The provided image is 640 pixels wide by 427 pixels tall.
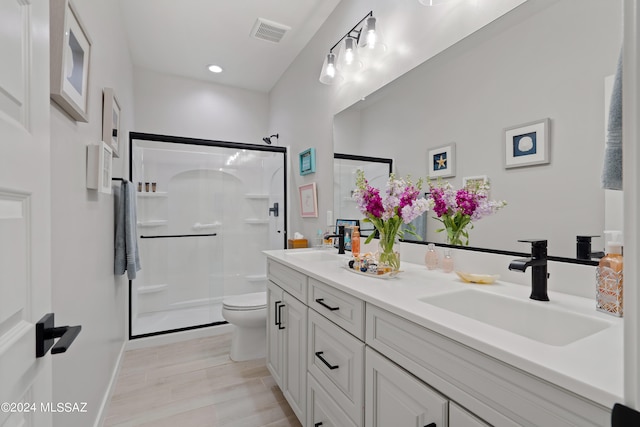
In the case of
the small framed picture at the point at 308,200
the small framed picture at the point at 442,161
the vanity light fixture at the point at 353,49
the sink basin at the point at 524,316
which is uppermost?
the vanity light fixture at the point at 353,49

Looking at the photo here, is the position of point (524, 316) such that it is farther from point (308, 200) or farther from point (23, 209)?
point (308, 200)

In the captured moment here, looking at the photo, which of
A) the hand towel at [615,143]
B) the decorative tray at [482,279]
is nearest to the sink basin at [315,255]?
the decorative tray at [482,279]

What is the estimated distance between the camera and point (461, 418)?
2.28 feet

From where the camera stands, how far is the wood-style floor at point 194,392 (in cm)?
170

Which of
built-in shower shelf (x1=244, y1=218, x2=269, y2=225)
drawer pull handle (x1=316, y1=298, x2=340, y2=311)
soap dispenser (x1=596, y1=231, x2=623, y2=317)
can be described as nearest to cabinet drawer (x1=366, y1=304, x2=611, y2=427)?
drawer pull handle (x1=316, y1=298, x2=340, y2=311)

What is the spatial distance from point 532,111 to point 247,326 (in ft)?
7.50

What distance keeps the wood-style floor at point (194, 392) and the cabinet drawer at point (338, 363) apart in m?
0.62

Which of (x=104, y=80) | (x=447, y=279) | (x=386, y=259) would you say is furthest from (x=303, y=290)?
(x=104, y=80)

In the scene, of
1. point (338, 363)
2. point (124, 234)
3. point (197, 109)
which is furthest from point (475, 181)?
point (197, 109)

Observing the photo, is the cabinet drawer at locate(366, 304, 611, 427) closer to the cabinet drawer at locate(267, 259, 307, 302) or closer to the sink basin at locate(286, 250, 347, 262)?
the cabinet drawer at locate(267, 259, 307, 302)

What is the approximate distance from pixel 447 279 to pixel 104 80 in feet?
7.05

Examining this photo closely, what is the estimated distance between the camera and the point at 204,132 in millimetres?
3660

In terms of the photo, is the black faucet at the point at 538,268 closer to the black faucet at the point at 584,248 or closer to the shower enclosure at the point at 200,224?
the black faucet at the point at 584,248

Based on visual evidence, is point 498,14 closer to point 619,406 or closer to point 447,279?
point 447,279
